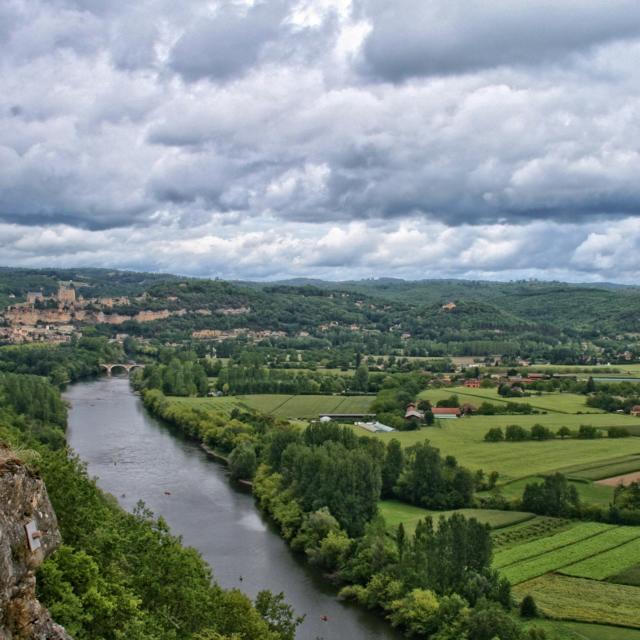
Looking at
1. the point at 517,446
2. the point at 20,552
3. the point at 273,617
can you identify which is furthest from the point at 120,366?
the point at 20,552

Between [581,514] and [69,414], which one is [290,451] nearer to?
[581,514]

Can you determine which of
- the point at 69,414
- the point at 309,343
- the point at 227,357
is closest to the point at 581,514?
the point at 69,414

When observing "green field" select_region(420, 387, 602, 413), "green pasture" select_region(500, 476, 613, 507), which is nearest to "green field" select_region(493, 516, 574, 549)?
"green pasture" select_region(500, 476, 613, 507)

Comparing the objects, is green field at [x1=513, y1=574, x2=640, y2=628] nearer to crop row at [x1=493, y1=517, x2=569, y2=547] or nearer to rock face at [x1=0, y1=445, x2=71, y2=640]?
crop row at [x1=493, y1=517, x2=569, y2=547]

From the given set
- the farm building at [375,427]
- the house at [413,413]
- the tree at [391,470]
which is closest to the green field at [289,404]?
the house at [413,413]

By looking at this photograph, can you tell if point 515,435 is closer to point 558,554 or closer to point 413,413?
point 413,413

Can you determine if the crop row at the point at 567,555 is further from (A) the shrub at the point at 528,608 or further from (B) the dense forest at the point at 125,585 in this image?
(B) the dense forest at the point at 125,585
